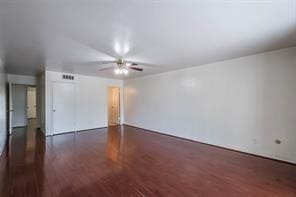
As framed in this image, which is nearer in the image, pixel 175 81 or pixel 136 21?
pixel 136 21

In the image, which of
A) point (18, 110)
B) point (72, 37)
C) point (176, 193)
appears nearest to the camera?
point (176, 193)

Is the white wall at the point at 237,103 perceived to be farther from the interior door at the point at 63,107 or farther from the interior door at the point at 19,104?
the interior door at the point at 19,104

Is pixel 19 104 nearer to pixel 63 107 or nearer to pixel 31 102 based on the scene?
pixel 31 102

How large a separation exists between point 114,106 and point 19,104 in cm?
468

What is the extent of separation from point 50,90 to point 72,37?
391 centimetres

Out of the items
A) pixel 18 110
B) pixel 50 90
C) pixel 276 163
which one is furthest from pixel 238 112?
pixel 18 110

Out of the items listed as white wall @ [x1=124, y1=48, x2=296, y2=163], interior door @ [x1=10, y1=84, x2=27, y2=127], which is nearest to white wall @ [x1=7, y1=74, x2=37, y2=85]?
interior door @ [x1=10, y1=84, x2=27, y2=127]

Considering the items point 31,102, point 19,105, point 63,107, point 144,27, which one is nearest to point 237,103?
point 144,27

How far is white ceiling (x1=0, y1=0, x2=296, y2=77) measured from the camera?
1.78 meters

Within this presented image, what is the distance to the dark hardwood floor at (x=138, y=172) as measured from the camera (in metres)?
2.31

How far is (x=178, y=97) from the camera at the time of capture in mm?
5516

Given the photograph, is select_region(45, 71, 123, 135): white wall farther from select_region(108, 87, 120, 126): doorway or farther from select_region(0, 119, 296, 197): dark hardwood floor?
select_region(0, 119, 296, 197): dark hardwood floor

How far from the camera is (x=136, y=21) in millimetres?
2102

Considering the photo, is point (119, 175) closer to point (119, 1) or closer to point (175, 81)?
point (119, 1)
